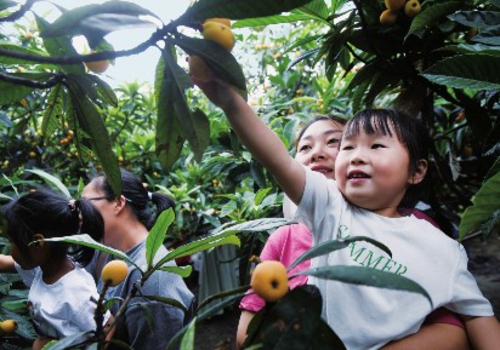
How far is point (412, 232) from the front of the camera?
880mm

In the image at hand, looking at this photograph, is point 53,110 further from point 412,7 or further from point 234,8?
point 412,7

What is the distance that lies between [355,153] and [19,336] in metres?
1.29

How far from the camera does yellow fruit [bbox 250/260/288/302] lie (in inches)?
17.9

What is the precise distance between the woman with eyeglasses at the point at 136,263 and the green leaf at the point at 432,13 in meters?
0.94

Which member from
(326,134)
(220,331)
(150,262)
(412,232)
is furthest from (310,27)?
(150,262)

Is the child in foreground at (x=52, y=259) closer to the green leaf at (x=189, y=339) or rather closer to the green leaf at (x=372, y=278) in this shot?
the green leaf at (x=189, y=339)

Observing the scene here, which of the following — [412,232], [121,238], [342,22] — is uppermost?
[342,22]

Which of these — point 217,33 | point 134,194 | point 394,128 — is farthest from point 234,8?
point 134,194

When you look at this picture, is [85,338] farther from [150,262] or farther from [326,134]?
[326,134]

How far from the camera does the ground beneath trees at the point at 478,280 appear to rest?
7.78 ft

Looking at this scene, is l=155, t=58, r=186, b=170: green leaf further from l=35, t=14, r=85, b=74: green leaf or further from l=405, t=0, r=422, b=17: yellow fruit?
l=405, t=0, r=422, b=17: yellow fruit

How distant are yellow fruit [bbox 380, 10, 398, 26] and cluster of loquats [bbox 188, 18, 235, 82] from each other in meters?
0.72

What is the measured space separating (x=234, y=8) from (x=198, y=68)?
3.6 inches

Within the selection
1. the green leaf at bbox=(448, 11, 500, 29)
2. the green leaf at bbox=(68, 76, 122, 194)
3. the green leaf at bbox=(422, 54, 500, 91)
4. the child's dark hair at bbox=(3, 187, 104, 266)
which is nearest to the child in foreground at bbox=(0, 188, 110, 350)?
the child's dark hair at bbox=(3, 187, 104, 266)
